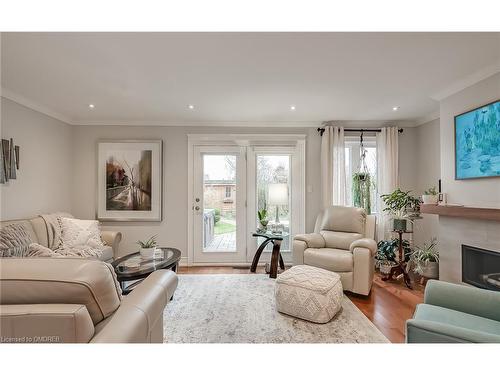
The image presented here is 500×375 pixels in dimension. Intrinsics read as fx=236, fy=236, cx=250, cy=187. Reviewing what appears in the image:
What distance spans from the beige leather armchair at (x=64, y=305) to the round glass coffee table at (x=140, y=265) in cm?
128

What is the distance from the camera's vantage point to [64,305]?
834mm

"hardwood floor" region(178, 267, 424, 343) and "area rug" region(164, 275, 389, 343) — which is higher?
"area rug" region(164, 275, 389, 343)

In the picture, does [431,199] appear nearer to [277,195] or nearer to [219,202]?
[277,195]

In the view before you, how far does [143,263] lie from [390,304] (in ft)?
8.78

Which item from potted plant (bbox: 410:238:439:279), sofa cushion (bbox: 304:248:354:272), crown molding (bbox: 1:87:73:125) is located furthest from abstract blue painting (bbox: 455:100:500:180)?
crown molding (bbox: 1:87:73:125)

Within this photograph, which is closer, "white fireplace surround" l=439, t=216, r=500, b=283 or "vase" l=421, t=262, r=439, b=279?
"white fireplace surround" l=439, t=216, r=500, b=283

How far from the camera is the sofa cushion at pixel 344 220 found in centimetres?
331

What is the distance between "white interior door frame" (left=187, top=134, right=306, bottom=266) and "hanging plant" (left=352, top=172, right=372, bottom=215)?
88 cm

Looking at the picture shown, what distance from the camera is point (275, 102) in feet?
10.1

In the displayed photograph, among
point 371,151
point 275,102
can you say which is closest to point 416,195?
point 371,151

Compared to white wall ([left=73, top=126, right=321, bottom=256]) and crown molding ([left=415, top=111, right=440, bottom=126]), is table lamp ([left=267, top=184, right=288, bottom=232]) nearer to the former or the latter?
white wall ([left=73, top=126, right=321, bottom=256])

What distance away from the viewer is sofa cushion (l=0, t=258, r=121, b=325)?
844mm

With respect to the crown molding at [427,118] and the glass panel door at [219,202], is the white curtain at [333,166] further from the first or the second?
the glass panel door at [219,202]

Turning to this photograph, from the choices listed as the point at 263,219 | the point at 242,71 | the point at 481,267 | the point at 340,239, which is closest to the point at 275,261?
the point at 263,219
